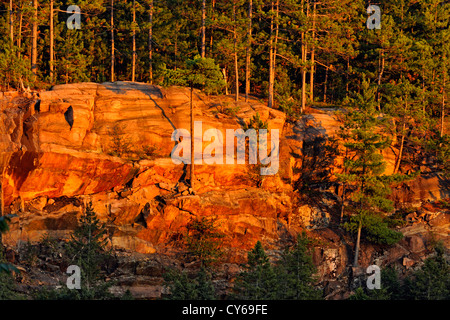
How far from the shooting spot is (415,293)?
3186 centimetres

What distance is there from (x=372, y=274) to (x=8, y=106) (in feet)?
79.5

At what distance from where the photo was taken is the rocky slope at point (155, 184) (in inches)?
1427

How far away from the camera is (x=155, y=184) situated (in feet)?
128

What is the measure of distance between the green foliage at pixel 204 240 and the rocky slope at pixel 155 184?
57cm

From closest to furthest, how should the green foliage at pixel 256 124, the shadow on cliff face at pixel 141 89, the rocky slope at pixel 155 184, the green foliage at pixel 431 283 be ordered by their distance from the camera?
the green foliage at pixel 431 283 → the rocky slope at pixel 155 184 → the green foliage at pixel 256 124 → the shadow on cliff face at pixel 141 89

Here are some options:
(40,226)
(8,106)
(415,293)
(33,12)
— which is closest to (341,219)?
(415,293)

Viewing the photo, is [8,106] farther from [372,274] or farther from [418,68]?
[418,68]
